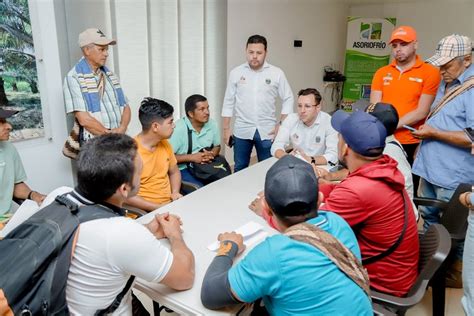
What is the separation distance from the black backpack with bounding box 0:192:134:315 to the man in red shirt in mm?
932

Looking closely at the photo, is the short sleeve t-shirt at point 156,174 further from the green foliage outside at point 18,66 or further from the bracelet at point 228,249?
the bracelet at point 228,249

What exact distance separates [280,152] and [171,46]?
1.44m

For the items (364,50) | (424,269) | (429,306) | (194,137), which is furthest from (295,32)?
(424,269)

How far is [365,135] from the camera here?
57.6 inches

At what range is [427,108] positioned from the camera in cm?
274

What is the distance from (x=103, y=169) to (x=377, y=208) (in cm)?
101

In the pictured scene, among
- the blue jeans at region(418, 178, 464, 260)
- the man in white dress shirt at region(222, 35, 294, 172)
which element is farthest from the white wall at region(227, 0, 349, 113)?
the blue jeans at region(418, 178, 464, 260)

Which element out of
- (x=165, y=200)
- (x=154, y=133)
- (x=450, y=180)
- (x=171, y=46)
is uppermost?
(x=171, y=46)

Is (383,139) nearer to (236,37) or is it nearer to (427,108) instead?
(427,108)

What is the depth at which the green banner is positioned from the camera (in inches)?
254

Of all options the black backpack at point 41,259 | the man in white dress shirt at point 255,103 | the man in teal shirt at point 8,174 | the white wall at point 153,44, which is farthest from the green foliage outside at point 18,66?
the black backpack at point 41,259

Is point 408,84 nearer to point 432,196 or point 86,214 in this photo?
point 432,196

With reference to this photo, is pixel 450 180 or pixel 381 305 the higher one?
pixel 450 180

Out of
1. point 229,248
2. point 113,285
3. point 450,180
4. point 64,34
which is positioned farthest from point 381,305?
point 64,34
